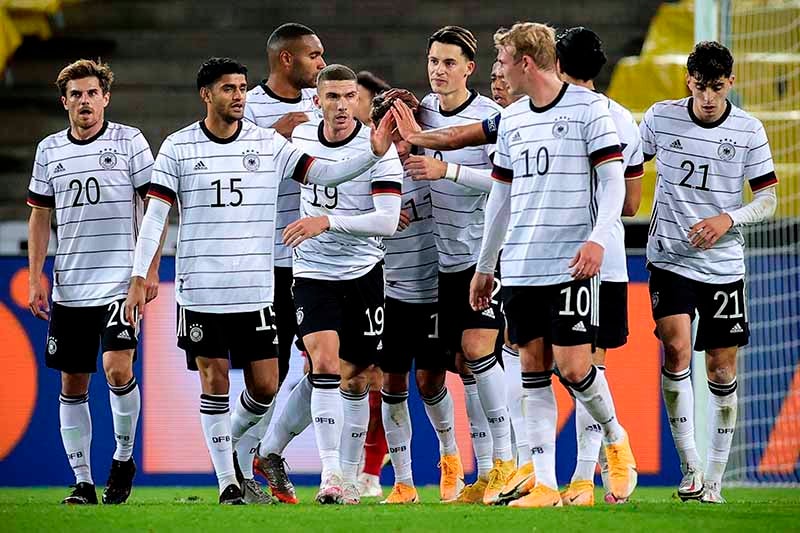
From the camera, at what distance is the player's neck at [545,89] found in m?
6.66

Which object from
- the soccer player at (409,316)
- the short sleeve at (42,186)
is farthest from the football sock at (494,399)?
the short sleeve at (42,186)

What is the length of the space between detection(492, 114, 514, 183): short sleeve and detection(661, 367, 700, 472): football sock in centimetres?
152

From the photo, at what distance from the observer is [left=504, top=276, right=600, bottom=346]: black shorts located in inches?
257

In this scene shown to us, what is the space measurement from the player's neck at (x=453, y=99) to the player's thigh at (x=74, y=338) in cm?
208

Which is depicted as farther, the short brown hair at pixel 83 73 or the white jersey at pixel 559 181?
the short brown hair at pixel 83 73

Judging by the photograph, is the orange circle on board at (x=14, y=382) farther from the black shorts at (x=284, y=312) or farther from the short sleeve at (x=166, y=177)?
the short sleeve at (x=166, y=177)

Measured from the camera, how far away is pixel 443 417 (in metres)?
8.23

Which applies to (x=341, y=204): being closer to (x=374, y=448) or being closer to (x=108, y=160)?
(x=108, y=160)

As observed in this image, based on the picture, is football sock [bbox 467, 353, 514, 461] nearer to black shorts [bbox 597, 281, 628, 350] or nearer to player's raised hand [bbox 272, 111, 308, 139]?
black shorts [bbox 597, 281, 628, 350]

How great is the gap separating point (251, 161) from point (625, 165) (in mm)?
1808

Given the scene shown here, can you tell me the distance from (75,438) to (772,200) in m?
3.75

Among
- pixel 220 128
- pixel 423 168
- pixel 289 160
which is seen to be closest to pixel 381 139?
pixel 423 168

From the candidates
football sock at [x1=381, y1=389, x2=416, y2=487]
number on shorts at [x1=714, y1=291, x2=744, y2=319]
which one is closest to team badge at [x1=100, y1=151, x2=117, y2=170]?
football sock at [x1=381, y1=389, x2=416, y2=487]

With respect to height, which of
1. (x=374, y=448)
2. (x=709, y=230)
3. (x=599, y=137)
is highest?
(x=599, y=137)
